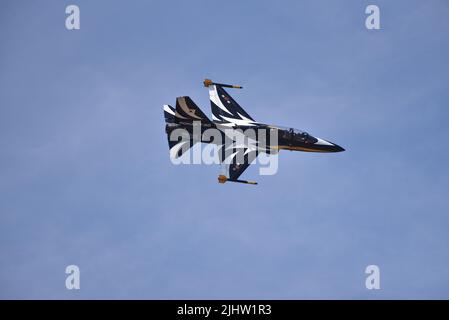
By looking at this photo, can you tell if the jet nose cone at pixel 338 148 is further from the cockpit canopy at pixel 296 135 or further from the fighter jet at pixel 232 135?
the cockpit canopy at pixel 296 135

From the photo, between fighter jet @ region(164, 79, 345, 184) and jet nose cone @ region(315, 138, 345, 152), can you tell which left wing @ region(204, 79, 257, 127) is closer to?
fighter jet @ region(164, 79, 345, 184)

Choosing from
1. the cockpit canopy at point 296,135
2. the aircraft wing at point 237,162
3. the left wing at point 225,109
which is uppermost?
the left wing at point 225,109

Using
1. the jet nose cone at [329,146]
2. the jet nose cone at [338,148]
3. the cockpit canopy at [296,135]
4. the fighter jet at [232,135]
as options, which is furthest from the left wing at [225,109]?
the jet nose cone at [338,148]

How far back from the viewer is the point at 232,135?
8106 cm

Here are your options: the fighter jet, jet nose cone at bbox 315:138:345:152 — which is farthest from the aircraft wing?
jet nose cone at bbox 315:138:345:152

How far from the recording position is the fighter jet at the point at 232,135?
78.9 metres

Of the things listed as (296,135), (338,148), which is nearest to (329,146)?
(338,148)

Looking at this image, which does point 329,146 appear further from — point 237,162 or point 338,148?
point 237,162

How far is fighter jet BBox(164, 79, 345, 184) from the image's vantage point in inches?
3108

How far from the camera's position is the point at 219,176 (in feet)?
253
